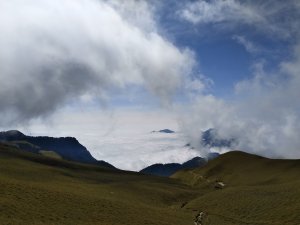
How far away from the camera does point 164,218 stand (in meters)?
66.0

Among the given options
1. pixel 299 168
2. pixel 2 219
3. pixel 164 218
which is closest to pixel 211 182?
pixel 299 168

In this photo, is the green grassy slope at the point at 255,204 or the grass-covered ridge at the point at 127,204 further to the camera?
the green grassy slope at the point at 255,204

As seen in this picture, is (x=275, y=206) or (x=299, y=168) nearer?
(x=275, y=206)

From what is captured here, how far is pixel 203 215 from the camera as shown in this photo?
7775 centimetres

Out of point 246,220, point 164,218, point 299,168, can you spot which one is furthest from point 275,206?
point 299,168

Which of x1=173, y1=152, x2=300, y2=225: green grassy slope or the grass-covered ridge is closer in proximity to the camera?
the grass-covered ridge

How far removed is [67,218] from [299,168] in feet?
386

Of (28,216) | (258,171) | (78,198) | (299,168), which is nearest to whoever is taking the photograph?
(28,216)

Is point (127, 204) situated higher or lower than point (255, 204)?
lower

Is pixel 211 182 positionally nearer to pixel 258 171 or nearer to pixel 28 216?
pixel 258 171

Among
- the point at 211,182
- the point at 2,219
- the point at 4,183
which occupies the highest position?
the point at 211,182

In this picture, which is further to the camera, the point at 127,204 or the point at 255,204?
the point at 255,204

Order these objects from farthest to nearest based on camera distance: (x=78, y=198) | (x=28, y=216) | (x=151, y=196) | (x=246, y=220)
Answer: (x=151, y=196) → (x=246, y=220) → (x=78, y=198) → (x=28, y=216)

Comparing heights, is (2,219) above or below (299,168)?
below
